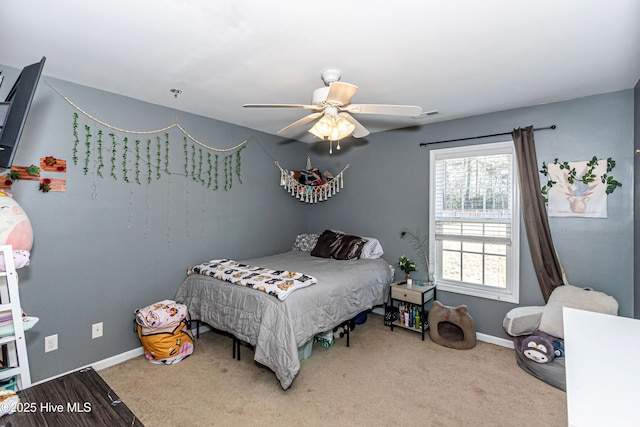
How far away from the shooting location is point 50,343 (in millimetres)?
2471

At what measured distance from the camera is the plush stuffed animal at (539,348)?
251 centimetres

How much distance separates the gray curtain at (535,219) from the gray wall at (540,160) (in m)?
0.09

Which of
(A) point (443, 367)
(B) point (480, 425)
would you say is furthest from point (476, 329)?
(B) point (480, 425)

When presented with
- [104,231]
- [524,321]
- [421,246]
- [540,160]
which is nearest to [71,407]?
[104,231]

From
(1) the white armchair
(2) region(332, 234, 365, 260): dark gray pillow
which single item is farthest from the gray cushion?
(2) region(332, 234, 365, 260): dark gray pillow

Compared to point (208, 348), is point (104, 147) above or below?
above

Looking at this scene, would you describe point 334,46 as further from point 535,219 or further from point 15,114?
point 535,219

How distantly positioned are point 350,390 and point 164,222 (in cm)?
240

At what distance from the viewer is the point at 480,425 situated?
80.0 inches

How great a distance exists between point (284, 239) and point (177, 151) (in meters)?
1.94

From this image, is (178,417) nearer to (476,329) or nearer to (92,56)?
(92,56)

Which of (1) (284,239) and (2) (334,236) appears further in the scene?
(1) (284,239)

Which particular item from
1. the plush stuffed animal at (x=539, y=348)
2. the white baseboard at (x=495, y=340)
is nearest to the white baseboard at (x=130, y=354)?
the white baseboard at (x=495, y=340)

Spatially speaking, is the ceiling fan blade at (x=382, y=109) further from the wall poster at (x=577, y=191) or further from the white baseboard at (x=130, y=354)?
the white baseboard at (x=130, y=354)
